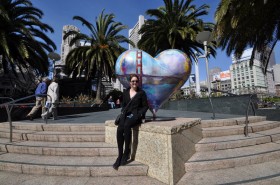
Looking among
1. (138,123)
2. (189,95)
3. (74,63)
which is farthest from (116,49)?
(138,123)

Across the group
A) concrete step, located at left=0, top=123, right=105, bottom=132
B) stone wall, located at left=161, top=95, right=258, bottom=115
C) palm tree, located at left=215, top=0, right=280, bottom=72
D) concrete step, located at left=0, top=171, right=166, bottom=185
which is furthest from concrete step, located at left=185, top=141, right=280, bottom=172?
palm tree, located at left=215, top=0, right=280, bottom=72

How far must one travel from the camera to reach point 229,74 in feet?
368

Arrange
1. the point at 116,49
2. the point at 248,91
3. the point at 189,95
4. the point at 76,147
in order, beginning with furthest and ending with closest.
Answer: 1. the point at 116,49
2. the point at 189,95
3. the point at 248,91
4. the point at 76,147

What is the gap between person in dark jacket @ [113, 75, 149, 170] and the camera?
10.8 feet

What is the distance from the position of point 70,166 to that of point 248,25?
9976 mm

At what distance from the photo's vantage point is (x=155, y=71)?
4117 mm

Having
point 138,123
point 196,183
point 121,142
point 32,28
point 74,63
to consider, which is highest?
point 32,28

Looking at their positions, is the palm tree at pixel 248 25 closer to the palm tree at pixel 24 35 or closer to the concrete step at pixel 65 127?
the concrete step at pixel 65 127

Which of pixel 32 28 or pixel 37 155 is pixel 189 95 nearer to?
pixel 37 155

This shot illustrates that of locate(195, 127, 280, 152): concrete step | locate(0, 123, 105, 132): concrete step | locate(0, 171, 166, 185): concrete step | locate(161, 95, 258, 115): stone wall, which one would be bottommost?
locate(0, 171, 166, 185): concrete step

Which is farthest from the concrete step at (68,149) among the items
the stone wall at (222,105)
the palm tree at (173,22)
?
the palm tree at (173,22)

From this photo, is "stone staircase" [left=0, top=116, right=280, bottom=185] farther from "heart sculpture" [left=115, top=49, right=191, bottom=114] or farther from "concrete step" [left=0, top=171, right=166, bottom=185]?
"heart sculpture" [left=115, top=49, right=191, bottom=114]

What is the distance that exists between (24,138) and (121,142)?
3.01 metres

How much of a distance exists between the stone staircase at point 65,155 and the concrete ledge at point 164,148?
21 cm
